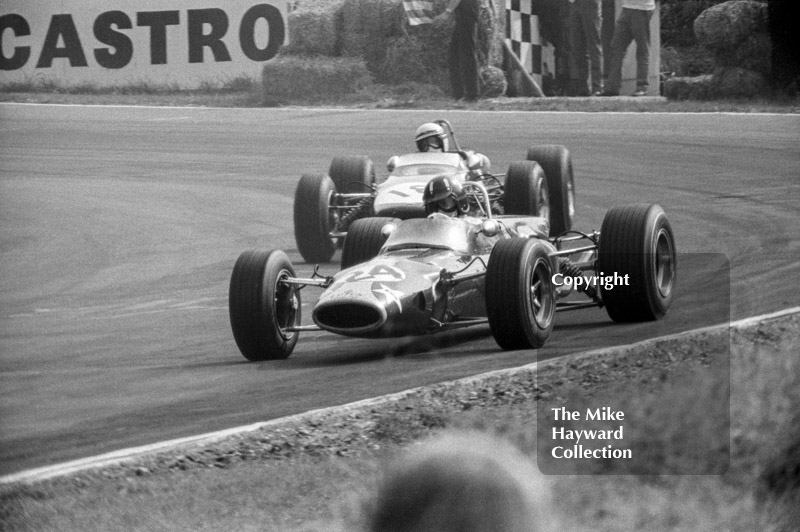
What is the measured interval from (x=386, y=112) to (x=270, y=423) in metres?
2.21

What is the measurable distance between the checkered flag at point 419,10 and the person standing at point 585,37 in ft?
2.17

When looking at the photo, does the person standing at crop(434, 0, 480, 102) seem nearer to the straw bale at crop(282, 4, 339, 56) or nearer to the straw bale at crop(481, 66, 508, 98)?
the straw bale at crop(481, 66, 508, 98)

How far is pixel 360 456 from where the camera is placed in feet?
16.0

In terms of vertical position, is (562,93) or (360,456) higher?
(562,93)

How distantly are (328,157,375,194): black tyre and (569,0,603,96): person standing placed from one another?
164 cm

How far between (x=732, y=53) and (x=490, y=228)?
1378 mm

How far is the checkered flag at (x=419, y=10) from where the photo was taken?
607 cm

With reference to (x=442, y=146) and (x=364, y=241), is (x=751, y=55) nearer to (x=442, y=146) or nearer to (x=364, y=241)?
(x=442, y=146)

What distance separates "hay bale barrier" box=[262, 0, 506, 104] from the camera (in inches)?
237

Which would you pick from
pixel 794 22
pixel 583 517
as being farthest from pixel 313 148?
pixel 583 517

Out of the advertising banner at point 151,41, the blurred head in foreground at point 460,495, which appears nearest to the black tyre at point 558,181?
the advertising banner at point 151,41

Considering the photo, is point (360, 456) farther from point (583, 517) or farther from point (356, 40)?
point (356, 40)

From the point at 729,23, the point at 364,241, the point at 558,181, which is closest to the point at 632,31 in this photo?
the point at 729,23

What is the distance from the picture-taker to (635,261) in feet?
20.6
